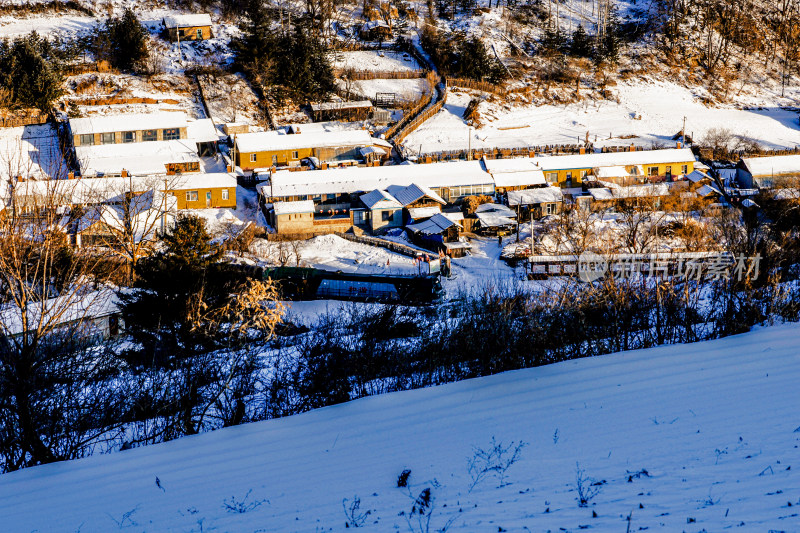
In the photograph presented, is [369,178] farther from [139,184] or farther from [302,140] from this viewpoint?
[139,184]

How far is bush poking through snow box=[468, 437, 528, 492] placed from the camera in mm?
6500

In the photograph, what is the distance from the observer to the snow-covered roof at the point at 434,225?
Answer: 67.3 ft

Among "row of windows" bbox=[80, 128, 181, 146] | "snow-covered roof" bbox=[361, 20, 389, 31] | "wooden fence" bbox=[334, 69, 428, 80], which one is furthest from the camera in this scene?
"snow-covered roof" bbox=[361, 20, 389, 31]

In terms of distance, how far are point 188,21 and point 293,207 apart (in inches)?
608

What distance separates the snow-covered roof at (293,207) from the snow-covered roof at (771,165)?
13.6 metres

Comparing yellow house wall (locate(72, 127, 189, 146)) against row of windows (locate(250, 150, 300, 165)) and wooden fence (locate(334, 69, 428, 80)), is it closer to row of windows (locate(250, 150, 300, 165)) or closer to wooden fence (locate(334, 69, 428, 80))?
row of windows (locate(250, 150, 300, 165))

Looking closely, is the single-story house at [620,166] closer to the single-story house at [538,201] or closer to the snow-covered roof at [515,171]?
the snow-covered roof at [515,171]

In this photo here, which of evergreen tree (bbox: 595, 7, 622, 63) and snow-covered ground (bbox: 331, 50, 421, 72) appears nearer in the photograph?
snow-covered ground (bbox: 331, 50, 421, 72)

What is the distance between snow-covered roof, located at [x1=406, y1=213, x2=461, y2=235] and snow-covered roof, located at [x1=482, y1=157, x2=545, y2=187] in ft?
10.4

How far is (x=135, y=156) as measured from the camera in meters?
24.6

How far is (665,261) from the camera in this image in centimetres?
1678

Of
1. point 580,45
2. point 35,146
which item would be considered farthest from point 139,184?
point 580,45

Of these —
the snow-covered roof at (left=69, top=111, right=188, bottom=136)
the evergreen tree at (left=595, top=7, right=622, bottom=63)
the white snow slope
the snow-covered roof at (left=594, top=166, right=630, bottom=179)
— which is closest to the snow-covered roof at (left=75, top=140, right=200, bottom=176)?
the snow-covered roof at (left=69, top=111, right=188, bottom=136)

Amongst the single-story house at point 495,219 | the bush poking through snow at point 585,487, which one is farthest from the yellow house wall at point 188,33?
the bush poking through snow at point 585,487
